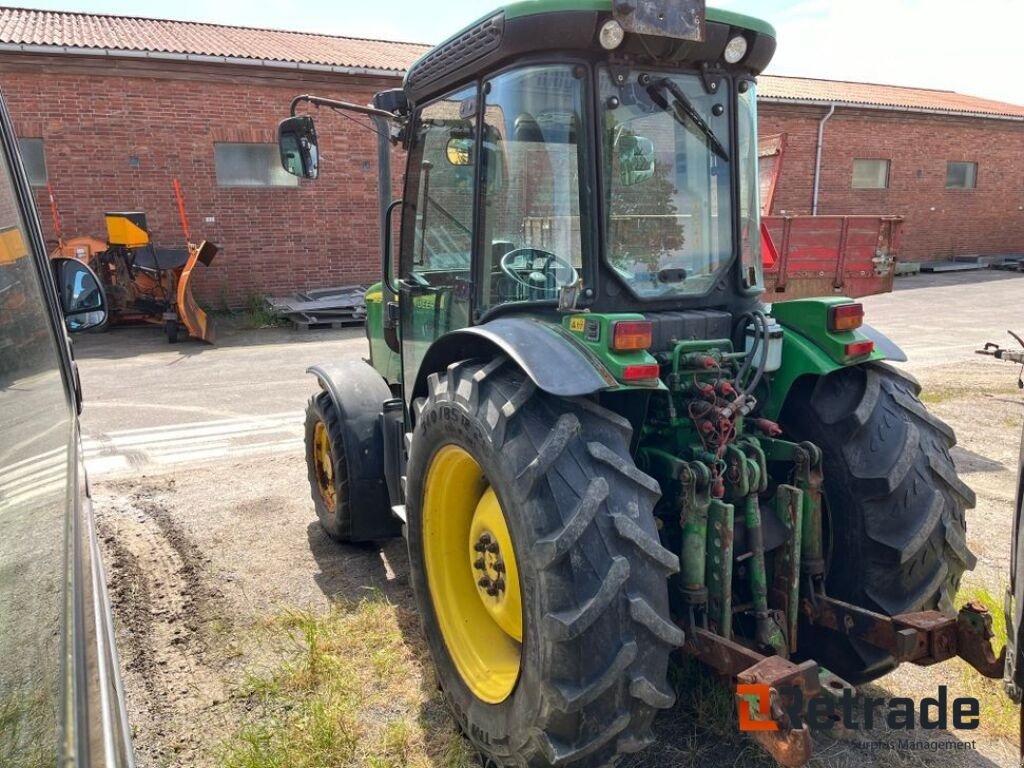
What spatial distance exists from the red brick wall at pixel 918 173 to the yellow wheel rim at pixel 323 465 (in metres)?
17.0

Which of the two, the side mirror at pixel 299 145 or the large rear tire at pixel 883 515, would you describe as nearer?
the large rear tire at pixel 883 515

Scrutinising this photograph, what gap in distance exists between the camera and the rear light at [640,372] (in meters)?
2.32

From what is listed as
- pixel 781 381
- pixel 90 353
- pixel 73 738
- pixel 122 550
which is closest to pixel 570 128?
pixel 781 381

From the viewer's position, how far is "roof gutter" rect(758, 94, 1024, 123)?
18547 mm

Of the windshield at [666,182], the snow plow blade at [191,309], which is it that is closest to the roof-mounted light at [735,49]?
the windshield at [666,182]

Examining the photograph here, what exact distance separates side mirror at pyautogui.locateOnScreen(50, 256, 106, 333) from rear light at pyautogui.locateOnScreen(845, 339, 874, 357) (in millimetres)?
2887

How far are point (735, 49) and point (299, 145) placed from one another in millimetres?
1981

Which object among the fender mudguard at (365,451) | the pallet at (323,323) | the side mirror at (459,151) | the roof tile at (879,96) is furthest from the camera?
the roof tile at (879,96)

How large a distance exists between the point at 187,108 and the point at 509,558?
13098mm

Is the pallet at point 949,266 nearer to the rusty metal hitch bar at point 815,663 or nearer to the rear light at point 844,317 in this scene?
the rear light at point 844,317

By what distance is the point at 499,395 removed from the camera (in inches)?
94.2

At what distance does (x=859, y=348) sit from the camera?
2861 millimetres

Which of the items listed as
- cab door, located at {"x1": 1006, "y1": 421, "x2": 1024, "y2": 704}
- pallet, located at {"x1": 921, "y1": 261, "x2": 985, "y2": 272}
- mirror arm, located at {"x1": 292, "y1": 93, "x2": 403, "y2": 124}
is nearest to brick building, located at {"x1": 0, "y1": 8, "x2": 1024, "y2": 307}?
pallet, located at {"x1": 921, "y1": 261, "x2": 985, "y2": 272}

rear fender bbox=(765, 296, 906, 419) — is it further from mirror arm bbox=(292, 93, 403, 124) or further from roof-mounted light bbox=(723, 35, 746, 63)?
mirror arm bbox=(292, 93, 403, 124)
